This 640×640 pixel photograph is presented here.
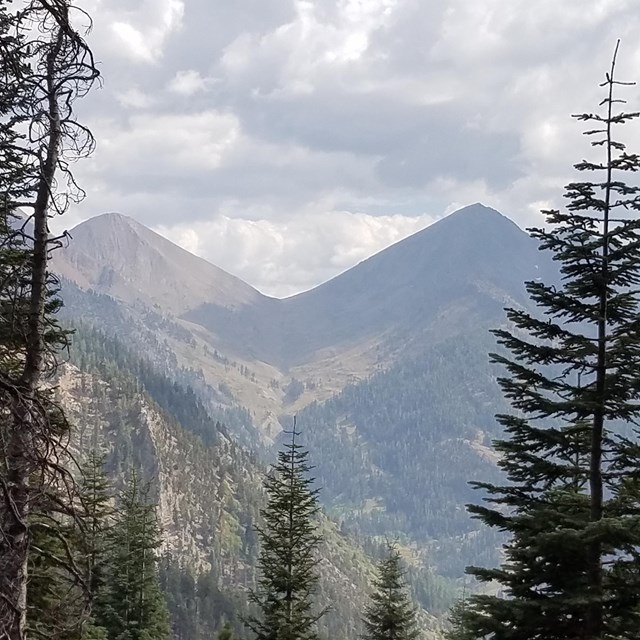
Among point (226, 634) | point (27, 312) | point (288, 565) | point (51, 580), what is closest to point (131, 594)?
point (226, 634)

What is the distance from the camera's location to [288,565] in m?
22.8

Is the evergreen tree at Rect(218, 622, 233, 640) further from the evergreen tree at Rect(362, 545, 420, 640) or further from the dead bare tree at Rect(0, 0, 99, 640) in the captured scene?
the dead bare tree at Rect(0, 0, 99, 640)

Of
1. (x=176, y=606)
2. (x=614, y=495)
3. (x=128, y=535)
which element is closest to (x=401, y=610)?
(x=128, y=535)

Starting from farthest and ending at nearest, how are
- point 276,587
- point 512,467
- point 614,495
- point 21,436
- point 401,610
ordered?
point 401,610
point 276,587
point 512,467
point 614,495
point 21,436

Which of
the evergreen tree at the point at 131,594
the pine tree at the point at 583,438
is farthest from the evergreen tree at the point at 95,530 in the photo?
the pine tree at the point at 583,438

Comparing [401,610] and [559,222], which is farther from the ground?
[559,222]

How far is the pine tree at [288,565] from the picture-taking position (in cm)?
2181

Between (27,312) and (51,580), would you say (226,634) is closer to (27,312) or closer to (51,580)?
(51,580)

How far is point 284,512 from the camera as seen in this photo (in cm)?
2380

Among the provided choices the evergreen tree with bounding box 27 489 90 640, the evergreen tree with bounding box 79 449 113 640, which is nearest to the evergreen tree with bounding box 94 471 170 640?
the evergreen tree with bounding box 79 449 113 640

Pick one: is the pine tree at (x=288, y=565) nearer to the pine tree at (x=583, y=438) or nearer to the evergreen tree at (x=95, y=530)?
the evergreen tree at (x=95, y=530)

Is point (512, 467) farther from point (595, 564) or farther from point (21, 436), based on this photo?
point (21, 436)

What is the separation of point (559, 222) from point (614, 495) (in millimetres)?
5254

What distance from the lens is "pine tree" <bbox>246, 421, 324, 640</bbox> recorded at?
21812 mm
